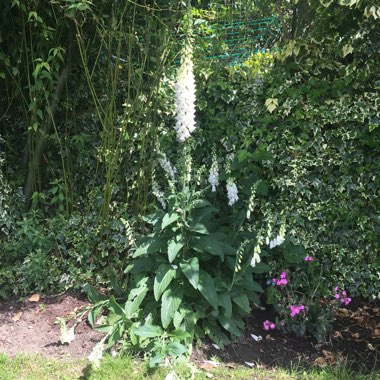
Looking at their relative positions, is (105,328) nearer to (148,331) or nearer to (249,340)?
(148,331)

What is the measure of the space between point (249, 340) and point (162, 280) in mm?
891

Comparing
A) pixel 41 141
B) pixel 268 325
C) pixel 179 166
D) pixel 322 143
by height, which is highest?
pixel 322 143

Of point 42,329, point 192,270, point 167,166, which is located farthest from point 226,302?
point 42,329

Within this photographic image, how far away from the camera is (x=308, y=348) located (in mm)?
3555

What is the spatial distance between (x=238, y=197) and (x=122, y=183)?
3.61 feet

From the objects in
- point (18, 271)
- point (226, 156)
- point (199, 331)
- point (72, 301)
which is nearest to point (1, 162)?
point (18, 271)

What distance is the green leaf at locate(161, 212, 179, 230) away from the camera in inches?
129

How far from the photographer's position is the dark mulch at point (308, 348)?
3342 mm

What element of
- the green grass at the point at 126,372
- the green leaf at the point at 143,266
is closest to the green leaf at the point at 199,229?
the green leaf at the point at 143,266

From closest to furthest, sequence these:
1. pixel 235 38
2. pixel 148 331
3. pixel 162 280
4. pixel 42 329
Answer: pixel 148 331, pixel 162 280, pixel 42 329, pixel 235 38

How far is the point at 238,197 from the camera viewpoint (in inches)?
154

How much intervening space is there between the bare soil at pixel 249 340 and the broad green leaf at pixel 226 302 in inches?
13.0

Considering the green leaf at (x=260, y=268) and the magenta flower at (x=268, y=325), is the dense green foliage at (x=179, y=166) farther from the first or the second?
the magenta flower at (x=268, y=325)

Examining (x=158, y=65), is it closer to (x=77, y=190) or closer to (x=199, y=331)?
(x=77, y=190)
